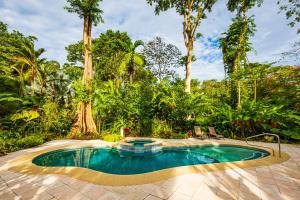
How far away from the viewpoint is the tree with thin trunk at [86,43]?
10.7 m

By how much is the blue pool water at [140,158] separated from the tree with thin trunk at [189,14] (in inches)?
265

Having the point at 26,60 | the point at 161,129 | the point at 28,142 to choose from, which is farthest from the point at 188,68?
the point at 26,60

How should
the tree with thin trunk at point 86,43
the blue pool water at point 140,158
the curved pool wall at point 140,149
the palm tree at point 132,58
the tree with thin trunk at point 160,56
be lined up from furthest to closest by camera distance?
the tree with thin trunk at point 160,56 < the palm tree at point 132,58 < the tree with thin trunk at point 86,43 < the curved pool wall at point 140,149 < the blue pool water at point 140,158

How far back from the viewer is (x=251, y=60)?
1474cm

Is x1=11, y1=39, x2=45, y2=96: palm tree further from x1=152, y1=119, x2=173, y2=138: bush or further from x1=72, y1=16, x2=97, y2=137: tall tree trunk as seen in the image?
x1=152, y1=119, x2=173, y2=138: bush

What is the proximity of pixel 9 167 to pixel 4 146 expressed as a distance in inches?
119

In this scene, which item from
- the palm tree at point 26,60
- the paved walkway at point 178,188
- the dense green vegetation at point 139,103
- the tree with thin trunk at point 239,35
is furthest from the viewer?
the tree with thin trunk at point 239,35

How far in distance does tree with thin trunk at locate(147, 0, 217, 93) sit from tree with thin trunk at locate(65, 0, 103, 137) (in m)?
5.95

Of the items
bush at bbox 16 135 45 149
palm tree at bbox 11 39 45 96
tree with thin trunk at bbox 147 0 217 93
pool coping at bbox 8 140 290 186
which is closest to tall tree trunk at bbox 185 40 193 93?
tree with thin trunk at bbox 147 0 217 93

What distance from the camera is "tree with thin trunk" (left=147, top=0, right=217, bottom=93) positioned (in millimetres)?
13656

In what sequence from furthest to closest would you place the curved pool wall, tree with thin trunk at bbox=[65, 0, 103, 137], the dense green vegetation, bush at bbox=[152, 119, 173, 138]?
bush at bbox=[152, 119, 173, 138] < tree with thin trunk at bbox=[65, 0, 103, 137] < the dense green vegetation < the curved pool wall

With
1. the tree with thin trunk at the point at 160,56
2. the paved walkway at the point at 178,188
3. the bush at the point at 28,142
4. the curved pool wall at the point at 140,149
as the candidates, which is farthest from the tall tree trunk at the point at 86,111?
the tree with thin trunk at the point at 160,56

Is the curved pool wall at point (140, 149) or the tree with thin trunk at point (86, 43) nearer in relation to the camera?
the curved pool wall at point (140, 149)

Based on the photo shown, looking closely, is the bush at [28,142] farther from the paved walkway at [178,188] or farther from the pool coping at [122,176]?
the paved walkway at [178,188]
